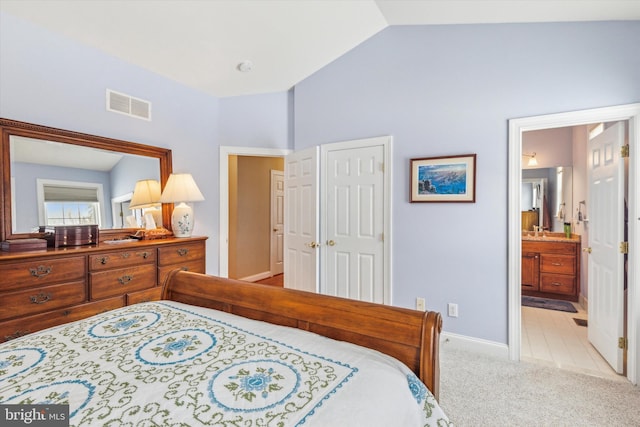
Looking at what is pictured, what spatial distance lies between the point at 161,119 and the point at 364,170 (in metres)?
2.12

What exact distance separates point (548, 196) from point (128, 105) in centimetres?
543

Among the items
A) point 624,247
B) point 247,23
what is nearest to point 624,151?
point 624,247

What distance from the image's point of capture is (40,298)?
6.70 ft

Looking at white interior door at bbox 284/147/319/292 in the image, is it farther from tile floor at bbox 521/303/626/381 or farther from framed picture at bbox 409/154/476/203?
tile floor at bbox 521/303/626/381

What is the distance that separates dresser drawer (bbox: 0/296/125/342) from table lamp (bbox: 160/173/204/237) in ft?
2.84

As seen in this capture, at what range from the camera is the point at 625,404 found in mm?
2008

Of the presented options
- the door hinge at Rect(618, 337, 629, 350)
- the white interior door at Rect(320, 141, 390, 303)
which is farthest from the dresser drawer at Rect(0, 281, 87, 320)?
the door hinge at Rect(618, 337, 629, 350)

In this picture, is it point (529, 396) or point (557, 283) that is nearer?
point (529, 396)

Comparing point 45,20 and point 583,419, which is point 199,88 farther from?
point 583,419

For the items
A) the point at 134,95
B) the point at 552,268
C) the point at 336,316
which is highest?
the point at 134,95

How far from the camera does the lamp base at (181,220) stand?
10.2ft

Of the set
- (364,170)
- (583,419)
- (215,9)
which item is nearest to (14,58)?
(215,9)

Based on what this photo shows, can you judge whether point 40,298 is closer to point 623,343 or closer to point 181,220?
point 181,220

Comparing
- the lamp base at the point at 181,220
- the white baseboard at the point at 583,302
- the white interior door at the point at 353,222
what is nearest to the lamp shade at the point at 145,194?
the lamp base at the point at 181,220
